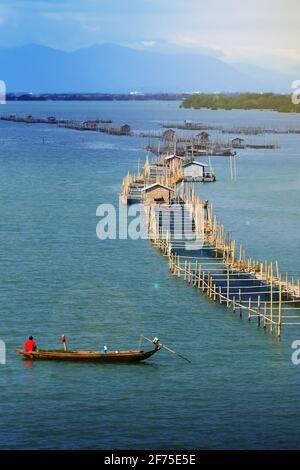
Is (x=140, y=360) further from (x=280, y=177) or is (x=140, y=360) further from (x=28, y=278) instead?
(x=280, y=177)

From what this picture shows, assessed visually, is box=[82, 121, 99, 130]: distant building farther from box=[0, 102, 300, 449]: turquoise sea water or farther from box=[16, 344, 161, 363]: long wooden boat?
box=[16, 344, 161, 363]: long wooden boat

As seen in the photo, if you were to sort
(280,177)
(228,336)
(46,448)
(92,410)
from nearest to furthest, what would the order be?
(46,448) < (92,410) < (228,336) < (280,177)

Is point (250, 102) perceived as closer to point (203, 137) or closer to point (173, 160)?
point (203, 137)

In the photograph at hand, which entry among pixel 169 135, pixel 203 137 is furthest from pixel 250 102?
pixel 203 137

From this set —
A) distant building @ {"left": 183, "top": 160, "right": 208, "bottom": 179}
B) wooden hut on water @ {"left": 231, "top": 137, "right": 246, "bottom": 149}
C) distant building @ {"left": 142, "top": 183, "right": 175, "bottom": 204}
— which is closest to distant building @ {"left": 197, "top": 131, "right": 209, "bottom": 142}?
wooden hut on water @ {"left": 231, "top": 137, "right": 246, "bottom": 149}

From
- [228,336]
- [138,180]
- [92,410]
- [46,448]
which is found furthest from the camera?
[138,180]

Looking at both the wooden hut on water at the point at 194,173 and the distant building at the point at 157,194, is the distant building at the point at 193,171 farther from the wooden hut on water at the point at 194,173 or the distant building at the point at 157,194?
the distant building at the point at 157,194

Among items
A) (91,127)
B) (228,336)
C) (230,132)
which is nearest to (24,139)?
(91,127)
